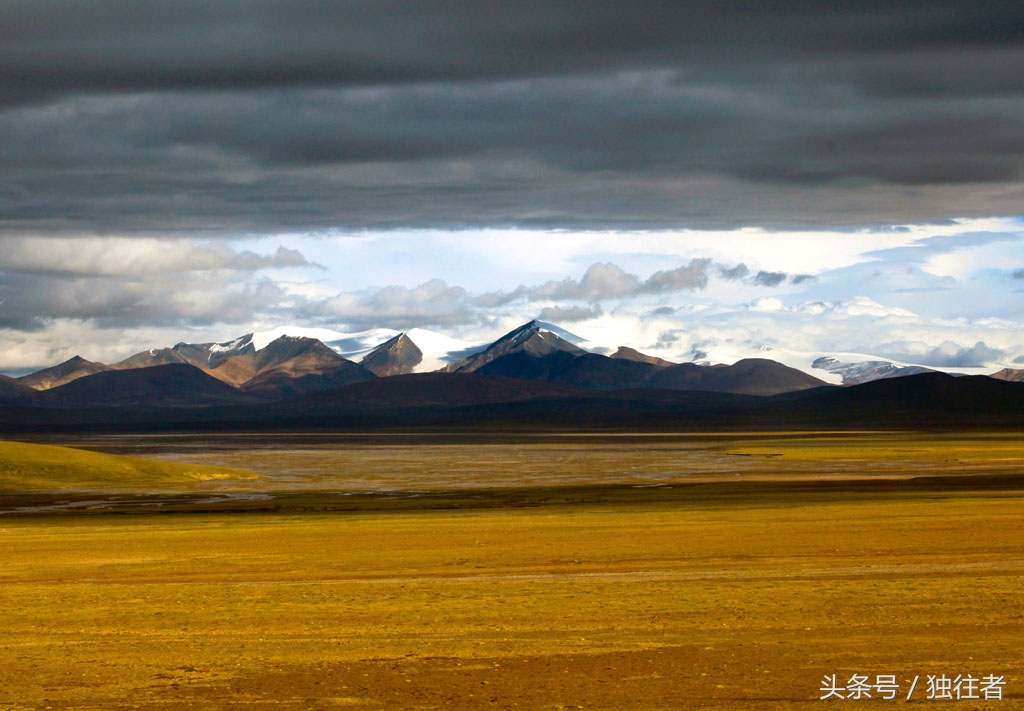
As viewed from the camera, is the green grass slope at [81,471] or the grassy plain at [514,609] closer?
the grassy plain at [514,609]

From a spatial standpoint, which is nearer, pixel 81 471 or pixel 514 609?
pixel 514 609

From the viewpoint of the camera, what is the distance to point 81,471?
254 feet

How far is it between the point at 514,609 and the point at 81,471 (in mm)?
63371

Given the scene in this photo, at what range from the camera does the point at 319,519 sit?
48625 mm

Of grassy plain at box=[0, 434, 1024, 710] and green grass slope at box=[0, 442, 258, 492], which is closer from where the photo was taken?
grassy plain at box=[0, 434, 1024, 710]

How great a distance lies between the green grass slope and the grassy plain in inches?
1207

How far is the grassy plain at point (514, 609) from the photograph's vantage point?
50.0ft

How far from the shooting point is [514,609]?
69.4 ft

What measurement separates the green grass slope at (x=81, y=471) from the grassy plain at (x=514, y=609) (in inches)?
1207

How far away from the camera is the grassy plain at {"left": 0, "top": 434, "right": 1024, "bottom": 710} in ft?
50.0

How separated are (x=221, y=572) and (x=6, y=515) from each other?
31247mm

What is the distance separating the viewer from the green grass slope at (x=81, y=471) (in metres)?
74.1

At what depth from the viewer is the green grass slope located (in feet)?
243

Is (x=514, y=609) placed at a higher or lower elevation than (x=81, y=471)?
higher
